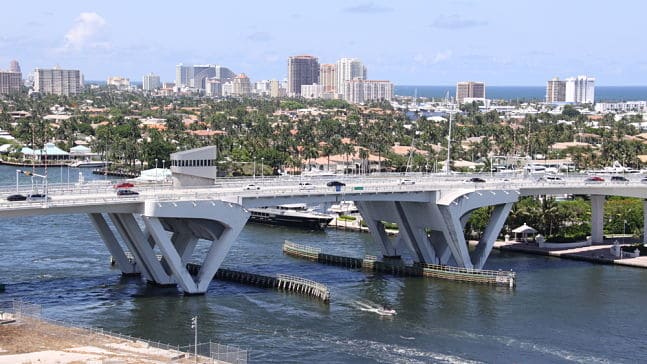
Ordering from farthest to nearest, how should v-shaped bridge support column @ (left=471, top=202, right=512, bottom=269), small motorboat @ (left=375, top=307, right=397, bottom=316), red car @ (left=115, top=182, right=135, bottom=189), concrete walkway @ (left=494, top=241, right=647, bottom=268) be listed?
concrete walkway @ (left=494, top=241, right=647, bottom=268), v-shaped bridge support column @ (left=471, top=202, right=512, bottom=269), red car @ (left=115, top=182, right=135, bottom=189), small motorboat @ (left=375, top=307, right=397, bottom=316)

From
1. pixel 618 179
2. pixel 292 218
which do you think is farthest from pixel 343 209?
pixel 618 179

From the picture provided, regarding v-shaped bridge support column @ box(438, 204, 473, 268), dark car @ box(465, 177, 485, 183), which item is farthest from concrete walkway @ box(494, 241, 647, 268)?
v-shaped bridge support column @ box(438, 204, 473, 268)

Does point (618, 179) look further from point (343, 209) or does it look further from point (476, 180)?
point (343, 209)

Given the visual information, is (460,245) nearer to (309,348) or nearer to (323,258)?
(323,258)

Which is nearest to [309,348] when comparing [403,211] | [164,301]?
[164,301]

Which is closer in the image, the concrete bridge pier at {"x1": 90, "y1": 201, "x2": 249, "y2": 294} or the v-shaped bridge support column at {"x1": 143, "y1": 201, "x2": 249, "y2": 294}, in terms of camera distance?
the v-shaped bridge support column at {"x1": 143, "y1": 201, "x2": 249, "y2": 294}

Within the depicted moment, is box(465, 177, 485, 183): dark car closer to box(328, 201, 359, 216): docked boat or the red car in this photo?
box(328, 201, 359, 216): docked boat
